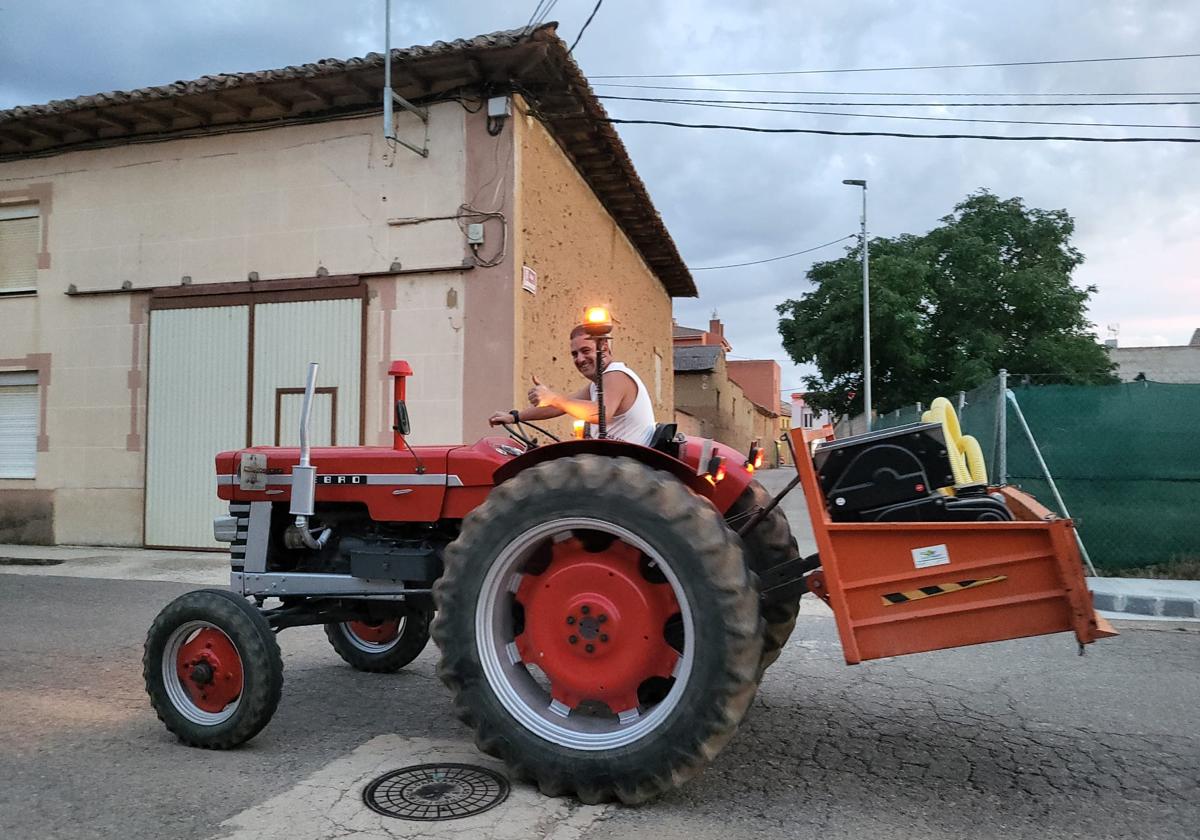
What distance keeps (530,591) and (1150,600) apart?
5.82 m

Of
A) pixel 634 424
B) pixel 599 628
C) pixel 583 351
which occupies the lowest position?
pixel 599 628

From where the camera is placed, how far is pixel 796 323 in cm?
3441

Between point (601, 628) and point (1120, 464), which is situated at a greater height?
point (1120, 464)

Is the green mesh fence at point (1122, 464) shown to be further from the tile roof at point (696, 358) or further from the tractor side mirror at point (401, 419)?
the tile roof at point (696, 358)

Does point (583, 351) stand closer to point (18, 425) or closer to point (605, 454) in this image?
point (605, 454)

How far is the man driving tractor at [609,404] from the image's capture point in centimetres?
360

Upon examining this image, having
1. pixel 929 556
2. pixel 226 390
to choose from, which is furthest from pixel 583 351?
pixel 226 390

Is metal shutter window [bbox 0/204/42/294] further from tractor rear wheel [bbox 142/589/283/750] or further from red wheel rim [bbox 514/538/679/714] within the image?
red wheel rim [bbox 514/538/679/714]

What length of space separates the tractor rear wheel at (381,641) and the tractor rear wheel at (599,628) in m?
1.63

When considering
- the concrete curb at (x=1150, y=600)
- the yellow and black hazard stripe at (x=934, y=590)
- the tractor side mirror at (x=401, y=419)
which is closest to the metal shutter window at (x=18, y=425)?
the tractor side mirror at (x=401, y=419)

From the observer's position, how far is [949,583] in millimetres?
2895

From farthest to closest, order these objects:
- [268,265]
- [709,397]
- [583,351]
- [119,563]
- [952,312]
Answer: [709,397], [952,312], [268,265], [119,563], [583,351]

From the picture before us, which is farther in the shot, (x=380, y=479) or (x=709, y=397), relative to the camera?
(x=709, y=397)

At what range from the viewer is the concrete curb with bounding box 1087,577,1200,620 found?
6668mm
